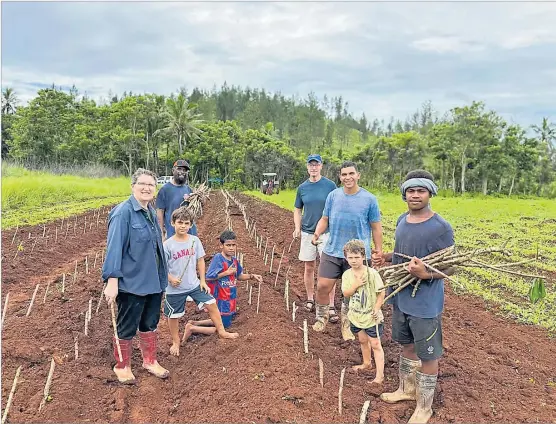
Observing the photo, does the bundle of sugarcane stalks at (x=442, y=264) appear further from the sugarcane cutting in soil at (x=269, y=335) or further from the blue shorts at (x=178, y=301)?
the blue shorts at (x=178, y=301)

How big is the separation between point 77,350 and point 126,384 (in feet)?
2.19

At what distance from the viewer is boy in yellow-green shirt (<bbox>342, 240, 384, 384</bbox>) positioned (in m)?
3.92

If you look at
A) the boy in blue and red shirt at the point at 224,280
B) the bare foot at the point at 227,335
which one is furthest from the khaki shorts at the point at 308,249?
the bare foot at the point at 227,335

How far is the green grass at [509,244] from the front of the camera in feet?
21.8

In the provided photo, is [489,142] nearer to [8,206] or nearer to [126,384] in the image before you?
[8,206]

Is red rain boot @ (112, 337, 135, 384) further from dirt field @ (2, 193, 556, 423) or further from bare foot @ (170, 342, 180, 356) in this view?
bare foot @ (170, 342, 180, 356)

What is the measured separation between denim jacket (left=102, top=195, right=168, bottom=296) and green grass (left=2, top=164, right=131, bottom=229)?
969 cm

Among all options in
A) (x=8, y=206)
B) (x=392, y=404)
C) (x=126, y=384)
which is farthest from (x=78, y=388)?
(x=8, y=206)

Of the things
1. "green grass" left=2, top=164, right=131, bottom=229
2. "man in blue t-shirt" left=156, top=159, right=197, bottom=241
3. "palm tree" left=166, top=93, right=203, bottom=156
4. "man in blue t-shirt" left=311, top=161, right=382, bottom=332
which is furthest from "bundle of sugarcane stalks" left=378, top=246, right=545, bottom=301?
"palm tree" left=166, top=93, right=203, bottom=156

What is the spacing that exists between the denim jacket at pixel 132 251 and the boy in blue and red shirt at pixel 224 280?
2.89 feet

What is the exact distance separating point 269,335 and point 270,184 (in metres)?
26.8

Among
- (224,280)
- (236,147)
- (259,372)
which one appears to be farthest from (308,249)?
(236,147)

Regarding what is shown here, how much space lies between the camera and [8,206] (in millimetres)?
15891

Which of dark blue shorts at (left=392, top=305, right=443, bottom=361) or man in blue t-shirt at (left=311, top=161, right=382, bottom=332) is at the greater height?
man in blue t-shirt at (left=311, top=161, right=382, bottom=332)
